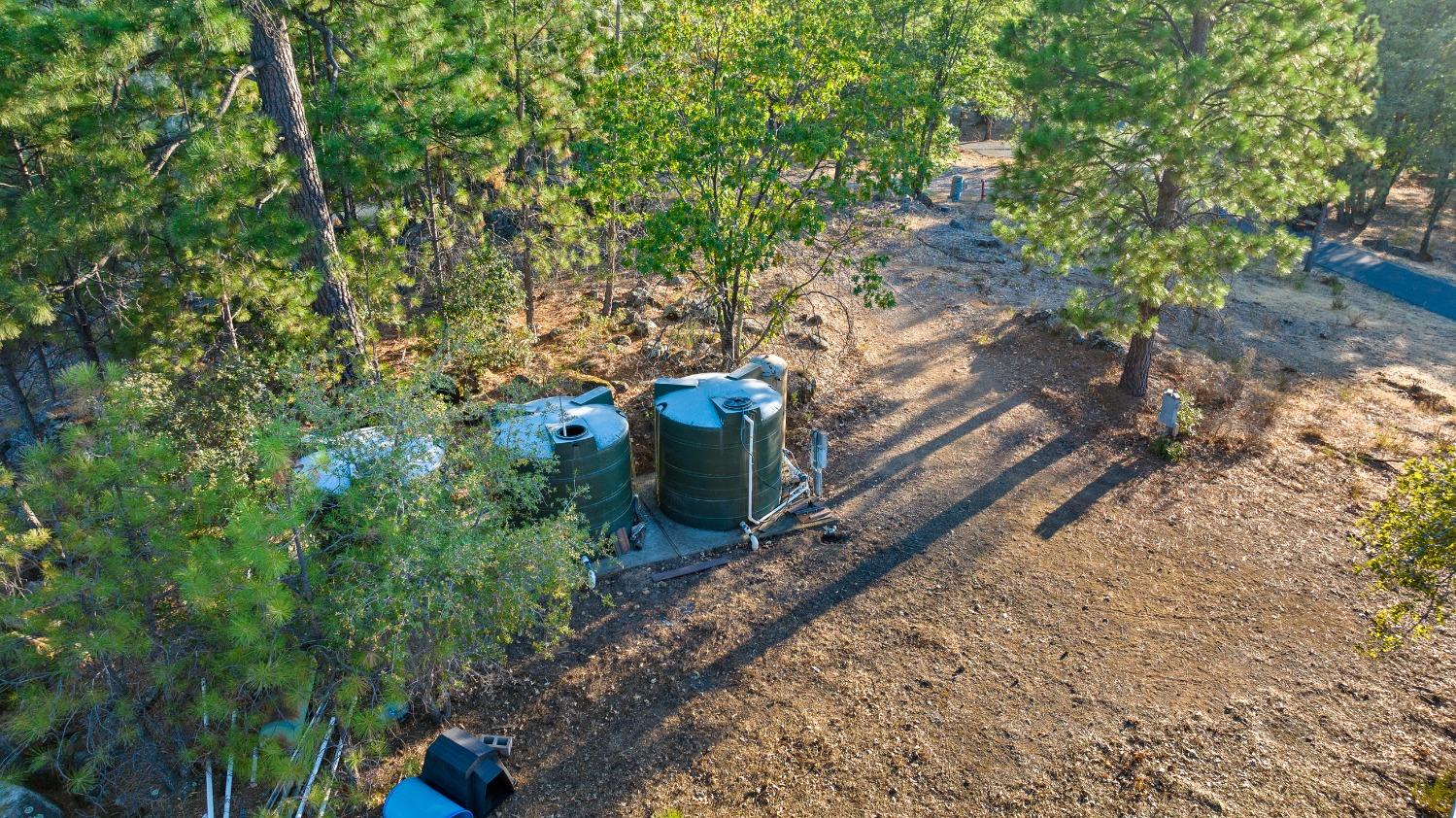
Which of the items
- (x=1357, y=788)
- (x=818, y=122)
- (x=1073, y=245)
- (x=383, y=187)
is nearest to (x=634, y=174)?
(x=818, y=122)

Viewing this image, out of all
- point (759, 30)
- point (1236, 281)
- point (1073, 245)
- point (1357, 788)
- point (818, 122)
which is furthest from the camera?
point (1236, 281)

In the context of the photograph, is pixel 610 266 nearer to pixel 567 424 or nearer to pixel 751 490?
pixel 567 424

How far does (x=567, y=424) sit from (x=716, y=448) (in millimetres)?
1754

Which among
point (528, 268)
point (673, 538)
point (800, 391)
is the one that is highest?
point (528, 268)

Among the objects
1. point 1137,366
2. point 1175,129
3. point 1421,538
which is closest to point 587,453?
point 1421,538

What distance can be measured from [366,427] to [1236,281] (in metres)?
22.8

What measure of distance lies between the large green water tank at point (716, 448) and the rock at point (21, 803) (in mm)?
6229

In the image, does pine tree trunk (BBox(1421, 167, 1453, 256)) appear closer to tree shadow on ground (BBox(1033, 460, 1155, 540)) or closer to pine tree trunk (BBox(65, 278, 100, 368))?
tree shadow on ground (BBox(1033, 460, 1155, 540))

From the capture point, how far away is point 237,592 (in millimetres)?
4812

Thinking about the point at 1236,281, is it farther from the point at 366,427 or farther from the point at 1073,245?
the point at 366,427

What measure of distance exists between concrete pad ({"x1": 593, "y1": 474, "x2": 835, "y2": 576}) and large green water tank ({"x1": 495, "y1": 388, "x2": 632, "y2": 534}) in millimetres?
396

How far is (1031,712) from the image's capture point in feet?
23.6

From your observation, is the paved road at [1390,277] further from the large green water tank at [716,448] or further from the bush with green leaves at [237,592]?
the bush with green leaves at [237,592]

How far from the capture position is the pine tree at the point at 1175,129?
32.7 ft
